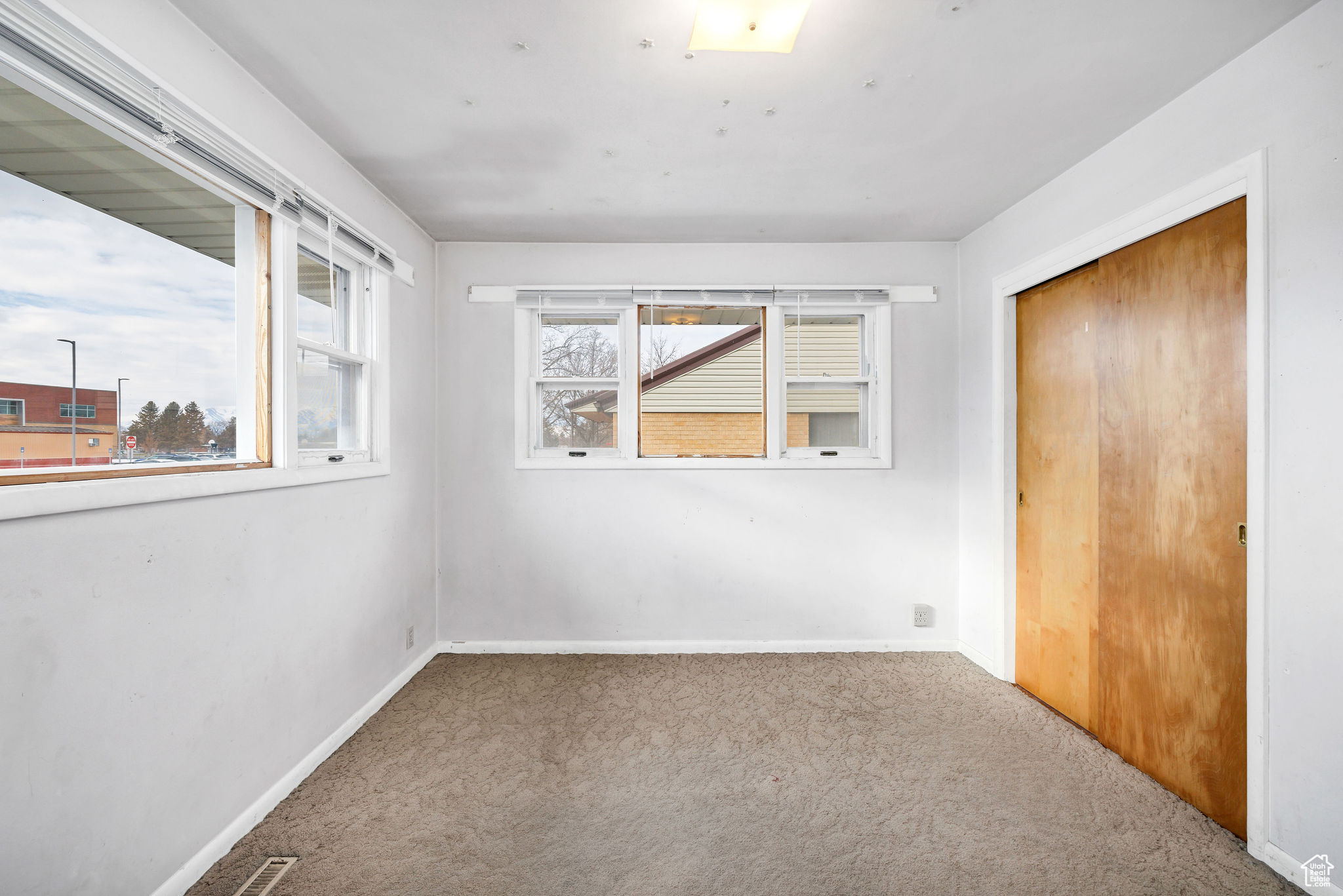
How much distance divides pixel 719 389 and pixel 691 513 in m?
0.84

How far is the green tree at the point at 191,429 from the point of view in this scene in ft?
5.94

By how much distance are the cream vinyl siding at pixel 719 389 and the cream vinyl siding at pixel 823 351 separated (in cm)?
22

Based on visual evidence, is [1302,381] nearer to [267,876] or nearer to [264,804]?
[267,876]

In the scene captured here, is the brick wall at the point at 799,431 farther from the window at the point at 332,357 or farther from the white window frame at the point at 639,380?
the window at the point at 332,357

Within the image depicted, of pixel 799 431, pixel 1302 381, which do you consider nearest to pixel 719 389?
pixel 799 431

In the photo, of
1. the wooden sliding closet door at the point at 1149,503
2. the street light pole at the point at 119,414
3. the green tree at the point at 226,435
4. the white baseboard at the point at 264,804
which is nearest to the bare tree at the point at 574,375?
the white baseboard at the point at 264,804

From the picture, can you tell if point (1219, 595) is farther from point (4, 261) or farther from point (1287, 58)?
point (4, 261)

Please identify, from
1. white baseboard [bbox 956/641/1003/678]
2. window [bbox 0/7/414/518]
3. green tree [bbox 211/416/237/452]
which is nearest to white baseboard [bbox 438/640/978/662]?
white baseboard [bbox 956/641/1003/678]

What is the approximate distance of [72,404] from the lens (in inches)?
58.3

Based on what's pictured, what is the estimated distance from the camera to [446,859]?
183 centimetres

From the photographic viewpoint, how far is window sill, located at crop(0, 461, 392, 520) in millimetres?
1281

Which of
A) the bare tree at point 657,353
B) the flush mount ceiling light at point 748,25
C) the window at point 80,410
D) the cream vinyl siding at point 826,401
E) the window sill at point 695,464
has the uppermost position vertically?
the flush mount ceiling light at point 748,25

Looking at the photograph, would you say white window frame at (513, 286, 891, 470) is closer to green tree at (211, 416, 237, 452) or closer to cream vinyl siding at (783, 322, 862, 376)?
cream vinyl siding at (783, 322, 862, 376)

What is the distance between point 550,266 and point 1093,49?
9.12 ft
